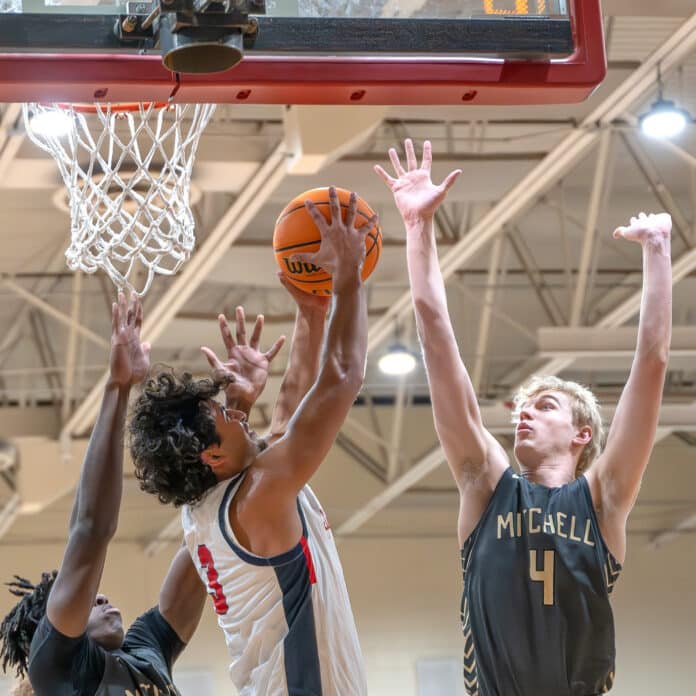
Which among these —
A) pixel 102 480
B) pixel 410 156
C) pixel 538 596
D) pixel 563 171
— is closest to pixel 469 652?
pixel 538 596

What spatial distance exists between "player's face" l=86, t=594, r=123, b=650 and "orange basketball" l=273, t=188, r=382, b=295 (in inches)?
41.6

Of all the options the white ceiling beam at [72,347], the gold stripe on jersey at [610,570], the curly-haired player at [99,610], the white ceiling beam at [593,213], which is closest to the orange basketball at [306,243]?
the curly-haired player at [99,610]

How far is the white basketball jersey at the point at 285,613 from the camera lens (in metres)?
3.49

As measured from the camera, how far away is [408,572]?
18.0 meters

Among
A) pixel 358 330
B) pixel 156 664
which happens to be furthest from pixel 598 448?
pixel 156 664

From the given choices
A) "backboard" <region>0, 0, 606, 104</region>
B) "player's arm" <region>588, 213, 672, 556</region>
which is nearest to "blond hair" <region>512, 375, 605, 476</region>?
"player's arm" <region>588, 213, 672, 556</region>

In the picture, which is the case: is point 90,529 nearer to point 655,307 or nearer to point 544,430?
point 544,430

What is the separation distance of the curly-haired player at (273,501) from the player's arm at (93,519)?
0.08m

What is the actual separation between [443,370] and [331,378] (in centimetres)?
60

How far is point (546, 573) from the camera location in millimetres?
3834

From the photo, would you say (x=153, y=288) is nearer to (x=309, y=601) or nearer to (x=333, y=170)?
(x=333, y=170)

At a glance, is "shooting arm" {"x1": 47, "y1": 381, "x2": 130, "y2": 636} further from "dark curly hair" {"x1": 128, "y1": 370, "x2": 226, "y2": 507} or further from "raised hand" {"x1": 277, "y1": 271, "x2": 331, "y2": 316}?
"raised hand" {"x1": 277, "y1": 271, "x2": 331, "y2": 316}

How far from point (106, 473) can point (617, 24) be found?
20.7ft

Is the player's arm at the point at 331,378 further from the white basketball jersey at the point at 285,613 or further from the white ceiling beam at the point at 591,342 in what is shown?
the white ceiling beam at the point at 591,342
